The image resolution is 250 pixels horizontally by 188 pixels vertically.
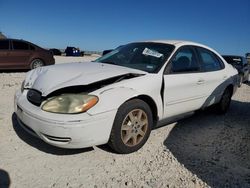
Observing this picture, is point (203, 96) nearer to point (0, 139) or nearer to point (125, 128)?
point (125, 128)

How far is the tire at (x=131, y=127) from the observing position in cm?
337

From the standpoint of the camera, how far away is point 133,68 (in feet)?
13.4

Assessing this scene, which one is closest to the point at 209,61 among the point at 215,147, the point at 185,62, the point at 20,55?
the point at 185,62

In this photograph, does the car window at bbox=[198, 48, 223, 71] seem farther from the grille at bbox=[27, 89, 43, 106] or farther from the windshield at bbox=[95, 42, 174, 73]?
the grille at bbox=[27, 89, 43, 106]

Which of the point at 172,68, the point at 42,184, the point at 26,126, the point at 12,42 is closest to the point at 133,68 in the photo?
the point at 172,68

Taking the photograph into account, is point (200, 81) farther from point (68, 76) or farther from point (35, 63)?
point (35, 63)

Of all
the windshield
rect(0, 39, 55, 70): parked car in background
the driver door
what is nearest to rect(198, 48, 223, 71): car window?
the driver door

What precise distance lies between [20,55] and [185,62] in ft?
28.7

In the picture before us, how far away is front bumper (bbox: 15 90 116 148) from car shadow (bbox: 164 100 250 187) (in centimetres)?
113

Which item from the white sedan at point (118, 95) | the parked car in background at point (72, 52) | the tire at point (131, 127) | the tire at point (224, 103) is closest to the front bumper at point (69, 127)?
the white sedan at point (118, 95)

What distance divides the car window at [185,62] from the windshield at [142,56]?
156mm

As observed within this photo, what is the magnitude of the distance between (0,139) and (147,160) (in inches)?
80.0

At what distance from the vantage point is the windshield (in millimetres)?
4129

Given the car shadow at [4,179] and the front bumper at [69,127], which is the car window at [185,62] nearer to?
the front bumper at [69,127]
